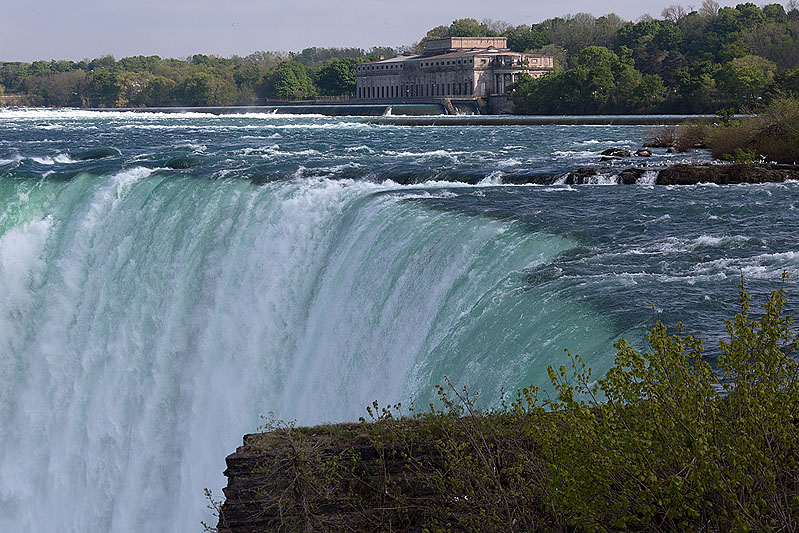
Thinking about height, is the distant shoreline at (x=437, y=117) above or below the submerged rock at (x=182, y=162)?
below

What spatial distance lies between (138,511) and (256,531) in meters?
7.35

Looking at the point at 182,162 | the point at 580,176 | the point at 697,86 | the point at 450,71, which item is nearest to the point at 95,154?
the point at 182,162

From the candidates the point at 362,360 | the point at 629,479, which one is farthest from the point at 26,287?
the point at 629,479

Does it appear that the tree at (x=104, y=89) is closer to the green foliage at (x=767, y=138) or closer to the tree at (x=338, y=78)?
the tree at (x=338, y=78)

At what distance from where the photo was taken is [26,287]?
19656 millimetres

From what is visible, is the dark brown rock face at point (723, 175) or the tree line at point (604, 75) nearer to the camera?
the dark brown rock face at point (723, 175)

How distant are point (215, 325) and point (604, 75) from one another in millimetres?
76785

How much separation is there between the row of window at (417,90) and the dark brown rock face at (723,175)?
101 m

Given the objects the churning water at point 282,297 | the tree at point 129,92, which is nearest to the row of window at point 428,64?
the tree at point 129,92

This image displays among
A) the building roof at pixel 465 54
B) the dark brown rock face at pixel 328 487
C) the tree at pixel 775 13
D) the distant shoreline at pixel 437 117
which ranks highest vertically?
the tree at pixel 775 13

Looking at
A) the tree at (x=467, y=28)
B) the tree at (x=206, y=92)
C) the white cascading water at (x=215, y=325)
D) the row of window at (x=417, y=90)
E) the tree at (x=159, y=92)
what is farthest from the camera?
the tree at (x=467, y=28)

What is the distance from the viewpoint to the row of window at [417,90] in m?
125

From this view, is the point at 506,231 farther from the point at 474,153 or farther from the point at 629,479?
the point at 474,153

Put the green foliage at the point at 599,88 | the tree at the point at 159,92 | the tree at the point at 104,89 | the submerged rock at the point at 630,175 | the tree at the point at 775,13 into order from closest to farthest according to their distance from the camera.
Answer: the submerged rock at the point at 630,175 < the green foliage at the point at 599,88 < the tree at the point at 775,13 < the tree at the point at 159,92 < the tree at the point at 104,89
